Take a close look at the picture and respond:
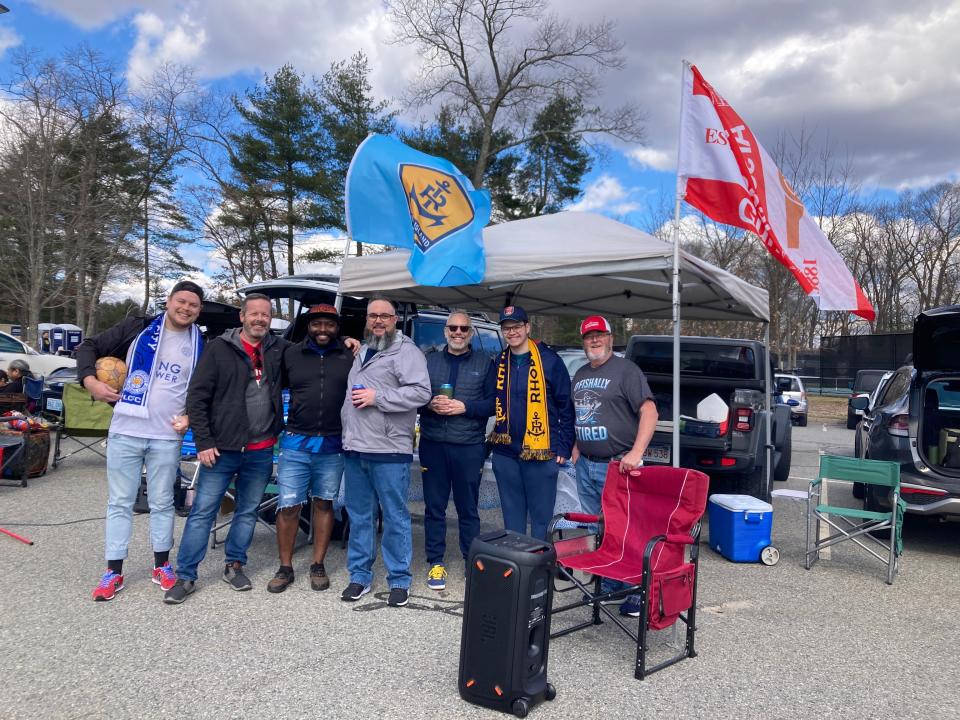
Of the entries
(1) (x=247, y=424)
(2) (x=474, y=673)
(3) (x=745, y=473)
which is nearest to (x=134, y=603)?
(1) (x=247, y=424)

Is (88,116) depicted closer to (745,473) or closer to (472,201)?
(472,201)

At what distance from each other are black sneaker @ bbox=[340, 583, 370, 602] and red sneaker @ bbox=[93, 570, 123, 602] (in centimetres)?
136

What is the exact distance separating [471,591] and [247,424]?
76.7 inches

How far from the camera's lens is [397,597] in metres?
4.34

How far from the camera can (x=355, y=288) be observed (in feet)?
18.0

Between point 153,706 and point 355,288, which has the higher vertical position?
point 355,288

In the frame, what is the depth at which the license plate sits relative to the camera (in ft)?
21.7

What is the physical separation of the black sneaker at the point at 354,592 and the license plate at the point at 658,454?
3.18 meters

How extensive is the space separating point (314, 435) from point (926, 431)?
5.68 meters

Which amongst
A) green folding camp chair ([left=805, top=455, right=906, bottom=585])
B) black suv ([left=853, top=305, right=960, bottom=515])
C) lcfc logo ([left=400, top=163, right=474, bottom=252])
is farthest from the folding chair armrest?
black suv ([left=853, top=305, right=960, bottom=515])

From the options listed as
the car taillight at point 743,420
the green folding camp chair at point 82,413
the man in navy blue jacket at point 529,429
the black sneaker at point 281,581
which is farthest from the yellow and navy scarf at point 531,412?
the green folding camp chair at point 82,413

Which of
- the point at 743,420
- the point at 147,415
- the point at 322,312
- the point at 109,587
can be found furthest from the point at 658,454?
the point at 109,587

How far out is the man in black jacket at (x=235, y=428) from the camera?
424 centimetres

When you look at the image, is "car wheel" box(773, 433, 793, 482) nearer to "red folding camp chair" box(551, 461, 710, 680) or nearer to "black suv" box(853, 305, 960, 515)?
"black suv" box(853, 305, 960, 515)
